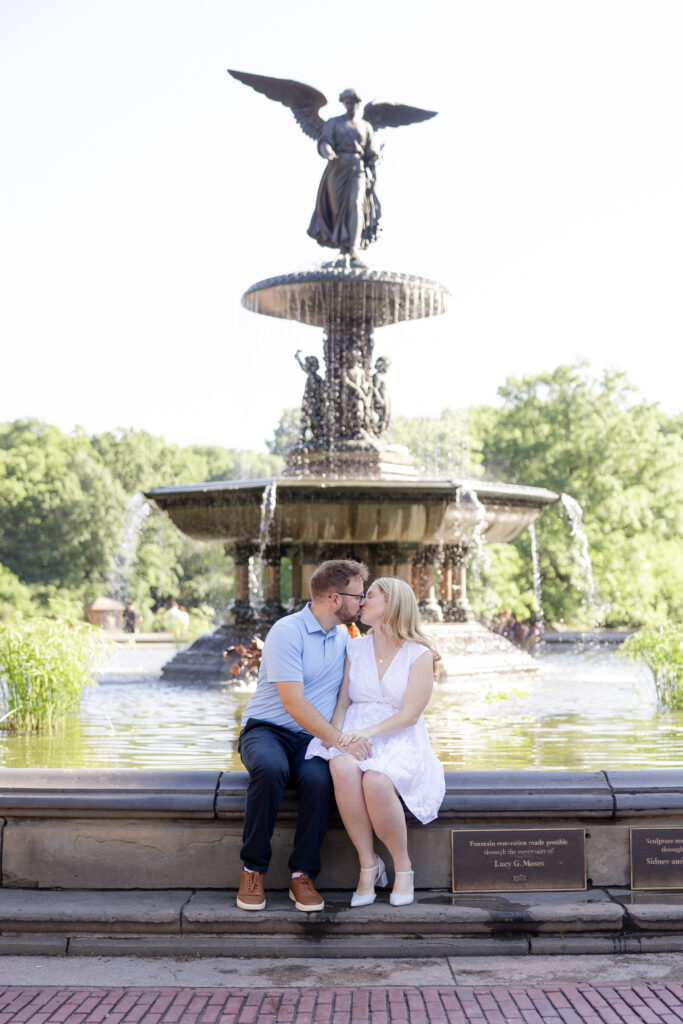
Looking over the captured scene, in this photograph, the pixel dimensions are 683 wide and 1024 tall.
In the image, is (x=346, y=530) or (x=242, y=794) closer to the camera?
(x=242, y=794)

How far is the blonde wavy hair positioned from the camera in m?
5.54

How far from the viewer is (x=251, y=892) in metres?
5.10

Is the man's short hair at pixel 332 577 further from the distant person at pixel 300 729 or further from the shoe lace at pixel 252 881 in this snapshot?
the shoe lace at pixel 252 881

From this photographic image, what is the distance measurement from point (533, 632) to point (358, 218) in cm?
1326

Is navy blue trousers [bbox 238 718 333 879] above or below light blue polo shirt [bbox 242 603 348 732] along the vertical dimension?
below

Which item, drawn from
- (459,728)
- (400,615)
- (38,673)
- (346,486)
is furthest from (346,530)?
(400,615)

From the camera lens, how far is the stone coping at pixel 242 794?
5.32 metres

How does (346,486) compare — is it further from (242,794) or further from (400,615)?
(242,794)

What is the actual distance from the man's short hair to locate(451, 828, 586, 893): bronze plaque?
3.99 ft

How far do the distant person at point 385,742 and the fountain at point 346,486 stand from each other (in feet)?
29.3

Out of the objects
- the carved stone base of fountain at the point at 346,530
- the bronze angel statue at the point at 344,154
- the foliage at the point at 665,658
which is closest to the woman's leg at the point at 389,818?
the foliage at the point at 665,658

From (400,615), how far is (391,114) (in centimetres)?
1423

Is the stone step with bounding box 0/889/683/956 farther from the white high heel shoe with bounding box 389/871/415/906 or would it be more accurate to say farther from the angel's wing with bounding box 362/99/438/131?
the angel's wing with bounding box 362/99/438/131

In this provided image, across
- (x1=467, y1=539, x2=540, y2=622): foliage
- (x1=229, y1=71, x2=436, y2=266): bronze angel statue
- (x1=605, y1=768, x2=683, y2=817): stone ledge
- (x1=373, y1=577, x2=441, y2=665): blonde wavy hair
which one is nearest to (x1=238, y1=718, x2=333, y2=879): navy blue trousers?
(x1=373, y1=577, x2=441, y2=665): blonde wavy hair
